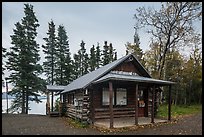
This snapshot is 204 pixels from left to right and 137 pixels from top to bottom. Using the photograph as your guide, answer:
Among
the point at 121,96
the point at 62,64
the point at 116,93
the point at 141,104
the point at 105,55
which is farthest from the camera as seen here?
the point at 105,55

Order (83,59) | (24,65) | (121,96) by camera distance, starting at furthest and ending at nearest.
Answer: (83,59) < (24,65) < (121,96)

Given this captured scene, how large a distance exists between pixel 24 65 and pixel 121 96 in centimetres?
1647

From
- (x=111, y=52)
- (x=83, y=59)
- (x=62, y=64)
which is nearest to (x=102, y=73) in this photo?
(x=62, y=64)

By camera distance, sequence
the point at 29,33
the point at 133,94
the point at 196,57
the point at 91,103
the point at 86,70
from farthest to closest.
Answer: the point at 86,70
the point at 196,57
the point at 29,33
the point at 133,94
the point at 91,103

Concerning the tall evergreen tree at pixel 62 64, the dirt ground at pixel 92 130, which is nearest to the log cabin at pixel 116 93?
the dirt ground at pixel 92 130


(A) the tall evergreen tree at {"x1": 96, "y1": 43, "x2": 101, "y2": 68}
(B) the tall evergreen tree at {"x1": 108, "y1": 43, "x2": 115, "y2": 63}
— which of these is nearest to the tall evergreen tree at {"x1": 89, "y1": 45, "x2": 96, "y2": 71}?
(A) the tall evergreen tree at {"x1": 96, "y1": 43, "x2": 101, "y2": 68}

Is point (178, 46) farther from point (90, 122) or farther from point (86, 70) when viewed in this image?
point (86, 70)

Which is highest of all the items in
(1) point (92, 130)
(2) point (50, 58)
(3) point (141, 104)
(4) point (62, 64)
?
(2) point (50, 58)

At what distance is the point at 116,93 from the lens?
686 inches

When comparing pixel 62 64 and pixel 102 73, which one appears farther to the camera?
pixel 62 64

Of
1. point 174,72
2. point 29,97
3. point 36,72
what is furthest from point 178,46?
point 29,97

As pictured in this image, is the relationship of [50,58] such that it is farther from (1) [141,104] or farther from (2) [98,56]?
(1) [141,104]

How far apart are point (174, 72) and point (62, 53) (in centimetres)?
1933

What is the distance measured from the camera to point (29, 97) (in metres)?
31.1
